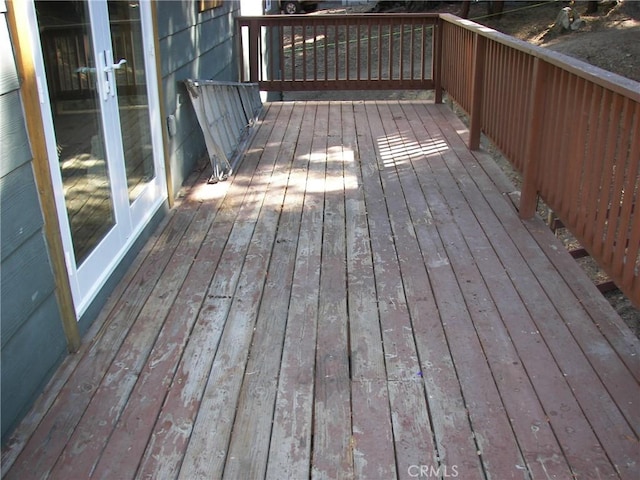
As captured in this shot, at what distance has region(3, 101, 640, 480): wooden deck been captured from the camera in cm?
206

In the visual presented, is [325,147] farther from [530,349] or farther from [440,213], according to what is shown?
[530,349]

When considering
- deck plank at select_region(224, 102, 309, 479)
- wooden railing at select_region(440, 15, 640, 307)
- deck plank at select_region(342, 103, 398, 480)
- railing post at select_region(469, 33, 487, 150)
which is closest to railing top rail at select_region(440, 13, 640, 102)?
wooden railing at select_region(440, 15, 640, 307)

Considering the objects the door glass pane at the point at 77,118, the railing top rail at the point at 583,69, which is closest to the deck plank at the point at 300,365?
the door glass pane at the point at 77,118

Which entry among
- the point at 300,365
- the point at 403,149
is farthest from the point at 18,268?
the point at 403,149

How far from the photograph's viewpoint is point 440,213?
13.5 feet

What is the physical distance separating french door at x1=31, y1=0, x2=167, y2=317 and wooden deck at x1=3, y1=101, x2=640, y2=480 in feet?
0.80

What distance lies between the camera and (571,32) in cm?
1231

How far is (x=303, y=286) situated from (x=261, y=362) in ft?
2.22

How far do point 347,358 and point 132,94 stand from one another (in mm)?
1897

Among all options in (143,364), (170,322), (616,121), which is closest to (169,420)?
(143,364)

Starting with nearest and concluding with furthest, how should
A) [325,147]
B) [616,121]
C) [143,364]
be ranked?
[143,364] → [616,121] → [325,147]

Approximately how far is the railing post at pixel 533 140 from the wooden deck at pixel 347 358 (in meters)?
0.14

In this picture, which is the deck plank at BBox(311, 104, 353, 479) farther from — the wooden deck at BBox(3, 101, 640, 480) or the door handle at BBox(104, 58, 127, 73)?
the door handle at BBox(104, 58, 127, 73)

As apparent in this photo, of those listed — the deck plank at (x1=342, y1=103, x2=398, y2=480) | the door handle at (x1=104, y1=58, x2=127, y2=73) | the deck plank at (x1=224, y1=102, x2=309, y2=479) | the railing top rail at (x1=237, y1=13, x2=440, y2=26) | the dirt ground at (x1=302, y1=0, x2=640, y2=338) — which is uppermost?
the door handle at (x1=104, y1=58, x2=127, y2=73)
